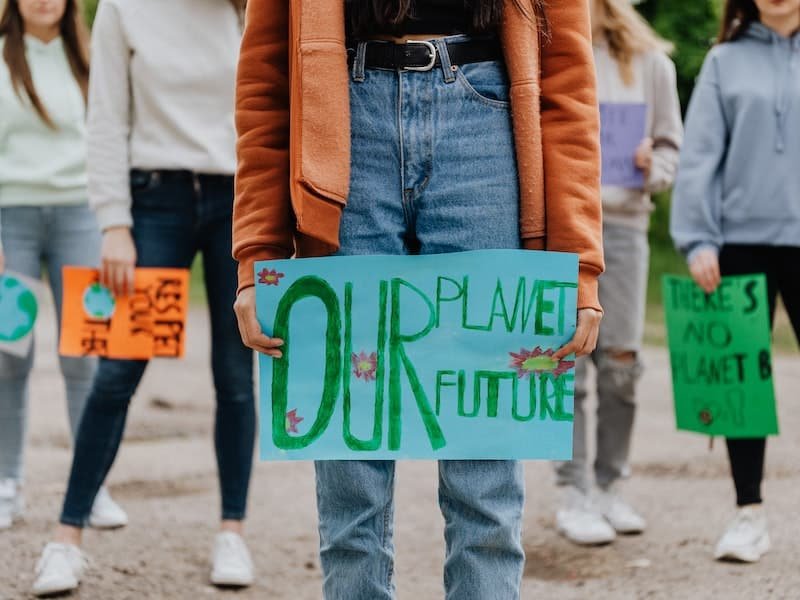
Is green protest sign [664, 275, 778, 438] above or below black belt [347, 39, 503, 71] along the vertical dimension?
below

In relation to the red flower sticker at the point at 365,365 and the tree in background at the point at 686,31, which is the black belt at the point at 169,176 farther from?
the tree in background at the point at 686,31

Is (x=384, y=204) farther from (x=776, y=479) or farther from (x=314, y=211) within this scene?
(x=776, y=479)

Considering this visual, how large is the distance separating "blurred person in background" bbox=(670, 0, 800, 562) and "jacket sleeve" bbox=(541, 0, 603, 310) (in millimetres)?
2044

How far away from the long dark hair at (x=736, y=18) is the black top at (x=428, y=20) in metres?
2.38

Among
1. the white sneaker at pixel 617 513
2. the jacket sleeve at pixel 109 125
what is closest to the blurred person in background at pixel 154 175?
the jacket sleeve at pixel 109 125

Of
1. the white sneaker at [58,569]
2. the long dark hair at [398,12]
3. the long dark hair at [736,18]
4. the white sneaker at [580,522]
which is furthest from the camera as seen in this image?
the white sneaker at [580,522]

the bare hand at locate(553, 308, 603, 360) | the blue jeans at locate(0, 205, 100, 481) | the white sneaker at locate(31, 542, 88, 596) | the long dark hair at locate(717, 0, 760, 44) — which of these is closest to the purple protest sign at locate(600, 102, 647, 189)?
the long dark hair at locate(717, 0, 760, 44)

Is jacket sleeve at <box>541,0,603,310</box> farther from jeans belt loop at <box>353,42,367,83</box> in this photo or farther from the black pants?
the black pants

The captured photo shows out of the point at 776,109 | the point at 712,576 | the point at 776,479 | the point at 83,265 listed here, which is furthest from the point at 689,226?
the point at 83,265

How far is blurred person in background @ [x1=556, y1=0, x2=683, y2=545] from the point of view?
16.0 ft

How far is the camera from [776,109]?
442 centimetres

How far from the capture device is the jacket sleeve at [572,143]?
2.51m

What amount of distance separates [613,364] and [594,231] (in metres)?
2.46

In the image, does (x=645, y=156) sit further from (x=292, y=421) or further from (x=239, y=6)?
(x=292, y=421)
